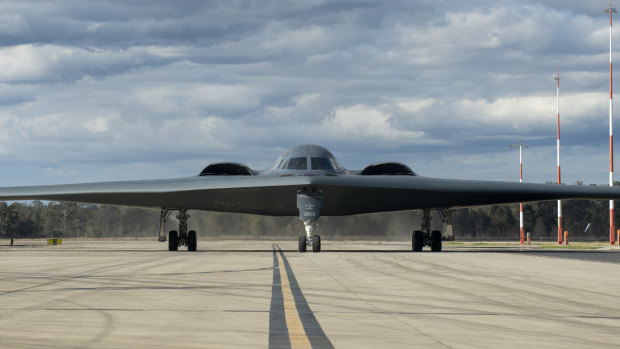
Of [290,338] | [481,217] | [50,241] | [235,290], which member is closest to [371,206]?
[235,290]

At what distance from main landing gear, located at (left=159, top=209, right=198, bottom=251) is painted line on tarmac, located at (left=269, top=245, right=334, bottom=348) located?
64.2 ft

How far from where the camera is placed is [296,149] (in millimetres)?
29516

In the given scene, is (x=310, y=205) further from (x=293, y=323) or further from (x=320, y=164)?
(x=293, y=323)

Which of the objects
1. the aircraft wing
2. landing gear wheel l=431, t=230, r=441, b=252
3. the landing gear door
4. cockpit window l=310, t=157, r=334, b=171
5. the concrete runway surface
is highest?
cockpit window l=310, t=157, r=334, b=171

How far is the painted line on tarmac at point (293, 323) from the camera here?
5.95 m

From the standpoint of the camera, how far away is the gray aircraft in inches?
1041

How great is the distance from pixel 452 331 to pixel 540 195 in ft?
74.6

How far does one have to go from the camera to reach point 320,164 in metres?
28.4

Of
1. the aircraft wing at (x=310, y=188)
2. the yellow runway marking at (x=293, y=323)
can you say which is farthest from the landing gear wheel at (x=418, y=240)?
the yellow runway marking at (x=293, y=323)

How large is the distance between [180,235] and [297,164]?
5944 millimetres

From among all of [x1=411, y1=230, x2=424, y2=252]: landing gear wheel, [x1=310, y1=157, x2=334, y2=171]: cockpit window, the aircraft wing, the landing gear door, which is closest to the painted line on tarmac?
the landing gear door

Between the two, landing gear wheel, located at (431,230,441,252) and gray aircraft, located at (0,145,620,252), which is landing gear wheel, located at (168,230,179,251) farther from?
landing gear wheel, located at (431,230,441,252)

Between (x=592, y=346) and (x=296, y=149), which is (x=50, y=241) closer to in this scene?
(x=296, y=149)

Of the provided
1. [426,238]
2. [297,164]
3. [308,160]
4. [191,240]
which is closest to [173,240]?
[191,240]
